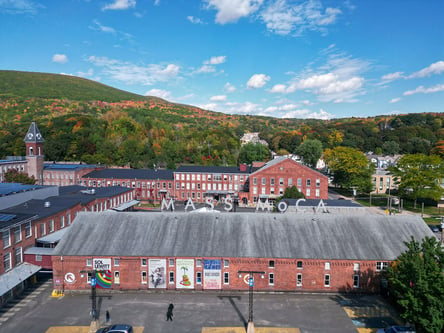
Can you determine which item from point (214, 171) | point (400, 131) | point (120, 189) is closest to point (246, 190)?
point (214, 171)

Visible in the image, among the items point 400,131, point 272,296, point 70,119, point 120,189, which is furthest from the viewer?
point 400,131

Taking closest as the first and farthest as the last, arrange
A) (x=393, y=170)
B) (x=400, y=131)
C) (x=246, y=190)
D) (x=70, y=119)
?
1. (x=393, y=170)
2. (x=246, y=190)
3. (x=70, y=119)
4. (x=400, y=131)

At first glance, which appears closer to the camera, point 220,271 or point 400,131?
point 220,271

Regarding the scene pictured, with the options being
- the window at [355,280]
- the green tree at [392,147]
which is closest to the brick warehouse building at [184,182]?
the window at [355,280]

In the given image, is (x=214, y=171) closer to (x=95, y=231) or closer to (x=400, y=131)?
(x=95, y=231)

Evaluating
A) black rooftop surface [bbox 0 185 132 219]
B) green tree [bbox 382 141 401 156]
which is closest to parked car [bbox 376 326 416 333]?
black rooftop surface [bbox 0 185 132 219]

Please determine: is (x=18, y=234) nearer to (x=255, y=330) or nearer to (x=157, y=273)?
(x=157, y=273)

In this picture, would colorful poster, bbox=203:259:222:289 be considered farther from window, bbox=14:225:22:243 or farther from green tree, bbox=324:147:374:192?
green tree, bbox=324:147:374:192
